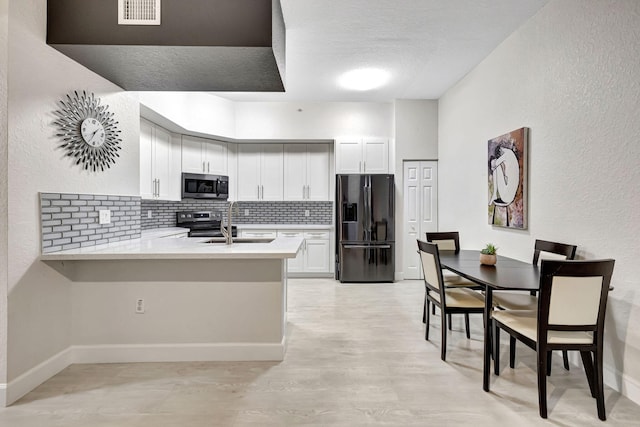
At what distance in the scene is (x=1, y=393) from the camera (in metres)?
1.97

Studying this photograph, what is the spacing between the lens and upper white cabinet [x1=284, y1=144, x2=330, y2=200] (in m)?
5.63

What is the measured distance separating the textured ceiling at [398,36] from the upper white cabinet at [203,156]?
160 cm

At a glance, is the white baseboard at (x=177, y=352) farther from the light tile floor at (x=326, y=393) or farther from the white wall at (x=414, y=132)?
the white wall at (x=414, y=132)

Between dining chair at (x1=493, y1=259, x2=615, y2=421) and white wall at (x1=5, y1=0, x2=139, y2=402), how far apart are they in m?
3.01

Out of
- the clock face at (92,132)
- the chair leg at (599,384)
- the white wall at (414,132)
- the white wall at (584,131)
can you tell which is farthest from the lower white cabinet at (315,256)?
the chair leg at (599,384)

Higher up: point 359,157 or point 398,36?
point 398,36

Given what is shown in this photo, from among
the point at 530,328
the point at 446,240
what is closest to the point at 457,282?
the point at 446,240

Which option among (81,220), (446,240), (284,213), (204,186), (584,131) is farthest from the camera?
(284,213)

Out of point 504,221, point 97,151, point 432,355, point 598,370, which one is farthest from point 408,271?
point 97,151

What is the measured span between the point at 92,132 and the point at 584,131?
141 inches

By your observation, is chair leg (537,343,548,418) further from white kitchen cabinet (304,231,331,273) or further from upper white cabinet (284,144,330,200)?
upper white cabinet (284,144,330,200)

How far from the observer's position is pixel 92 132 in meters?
2.57

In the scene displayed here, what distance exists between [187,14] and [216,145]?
10.9 ft

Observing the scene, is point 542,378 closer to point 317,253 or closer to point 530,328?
point 530,328
